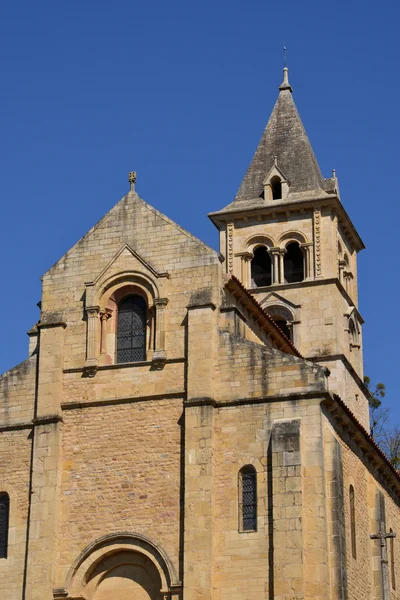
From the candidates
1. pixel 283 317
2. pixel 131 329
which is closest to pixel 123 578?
pixel 131 329

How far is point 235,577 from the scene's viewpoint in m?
29.8

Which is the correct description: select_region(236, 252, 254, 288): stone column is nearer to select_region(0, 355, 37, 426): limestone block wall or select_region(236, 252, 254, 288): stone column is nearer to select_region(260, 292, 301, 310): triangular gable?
select_region(260, 292, 301, 310): triangular gable

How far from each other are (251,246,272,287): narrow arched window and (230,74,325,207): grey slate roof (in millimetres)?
2494

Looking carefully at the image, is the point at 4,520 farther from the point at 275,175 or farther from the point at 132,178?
the point at 275,175

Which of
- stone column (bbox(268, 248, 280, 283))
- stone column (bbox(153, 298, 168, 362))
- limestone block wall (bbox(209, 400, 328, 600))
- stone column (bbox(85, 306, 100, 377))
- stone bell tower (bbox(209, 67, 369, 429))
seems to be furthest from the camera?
stone column (bbox(268, 248, 280, 283))

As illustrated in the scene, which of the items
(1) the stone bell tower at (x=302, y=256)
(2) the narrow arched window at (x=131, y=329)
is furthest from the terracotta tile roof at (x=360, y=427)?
(1) the stone bell tower at (x=302, y=256)

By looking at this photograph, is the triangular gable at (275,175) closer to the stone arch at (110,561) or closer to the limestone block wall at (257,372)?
the limestone block wall at (257,372)

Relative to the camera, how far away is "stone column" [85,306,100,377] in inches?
1307

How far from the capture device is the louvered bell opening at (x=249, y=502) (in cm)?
3034

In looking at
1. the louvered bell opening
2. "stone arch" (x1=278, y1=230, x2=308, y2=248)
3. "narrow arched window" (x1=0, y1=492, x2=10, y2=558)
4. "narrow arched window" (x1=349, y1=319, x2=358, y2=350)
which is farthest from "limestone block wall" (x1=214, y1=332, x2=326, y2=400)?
"narrow arched window" (x1=349, y1=319, x2=358, y2=350)

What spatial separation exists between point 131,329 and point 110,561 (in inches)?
248

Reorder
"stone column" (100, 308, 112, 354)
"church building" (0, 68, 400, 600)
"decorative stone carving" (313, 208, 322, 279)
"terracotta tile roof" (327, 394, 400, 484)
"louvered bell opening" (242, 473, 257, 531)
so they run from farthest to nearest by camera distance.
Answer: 1. "decorative stone carving" (313, 208, 322, 279)
2. "stone column" (100, 308, 112, 354)
3. "terracotta tile roof" (327, 394, 400, 484)
4. "louvered bell opening" (242, 473, 257, 531)
5. "church building" (0, 68, 400, 600)

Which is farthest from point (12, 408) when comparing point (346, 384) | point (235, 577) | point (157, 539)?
point (346, 384)

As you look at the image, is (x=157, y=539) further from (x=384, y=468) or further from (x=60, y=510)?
(x=384, y=468)
